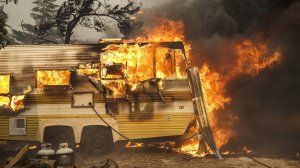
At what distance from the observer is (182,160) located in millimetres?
10117

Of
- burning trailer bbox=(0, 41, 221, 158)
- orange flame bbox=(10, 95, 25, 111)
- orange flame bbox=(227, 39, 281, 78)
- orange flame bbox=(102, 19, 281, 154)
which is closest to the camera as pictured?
burning trailer bbox=(0, 41, 221, 158)

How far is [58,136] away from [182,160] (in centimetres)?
397

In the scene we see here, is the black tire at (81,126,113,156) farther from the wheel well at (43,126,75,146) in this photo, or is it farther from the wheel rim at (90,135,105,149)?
the wheel well at (43,126,75,146)

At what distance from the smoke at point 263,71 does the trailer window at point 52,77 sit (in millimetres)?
4594

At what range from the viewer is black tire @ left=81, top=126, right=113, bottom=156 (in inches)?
434

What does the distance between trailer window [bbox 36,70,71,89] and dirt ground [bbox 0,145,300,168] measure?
240 cm

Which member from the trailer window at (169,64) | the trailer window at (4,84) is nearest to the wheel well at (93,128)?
the trailer window at (169,64)

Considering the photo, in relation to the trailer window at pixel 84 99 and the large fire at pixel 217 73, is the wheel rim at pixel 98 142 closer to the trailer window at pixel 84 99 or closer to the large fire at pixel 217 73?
the trailer window at pixel 84 99

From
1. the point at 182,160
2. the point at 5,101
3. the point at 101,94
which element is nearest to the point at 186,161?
the point at 182,160

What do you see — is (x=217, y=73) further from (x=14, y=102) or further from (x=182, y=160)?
(x=14, y=102)

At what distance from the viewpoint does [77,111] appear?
433 inches

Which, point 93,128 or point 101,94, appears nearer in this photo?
point 101,94

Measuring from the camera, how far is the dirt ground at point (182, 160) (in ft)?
30.8

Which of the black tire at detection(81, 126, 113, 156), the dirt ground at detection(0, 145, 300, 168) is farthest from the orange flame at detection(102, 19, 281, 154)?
the black tire at detection(81, 126, 113, 156)
